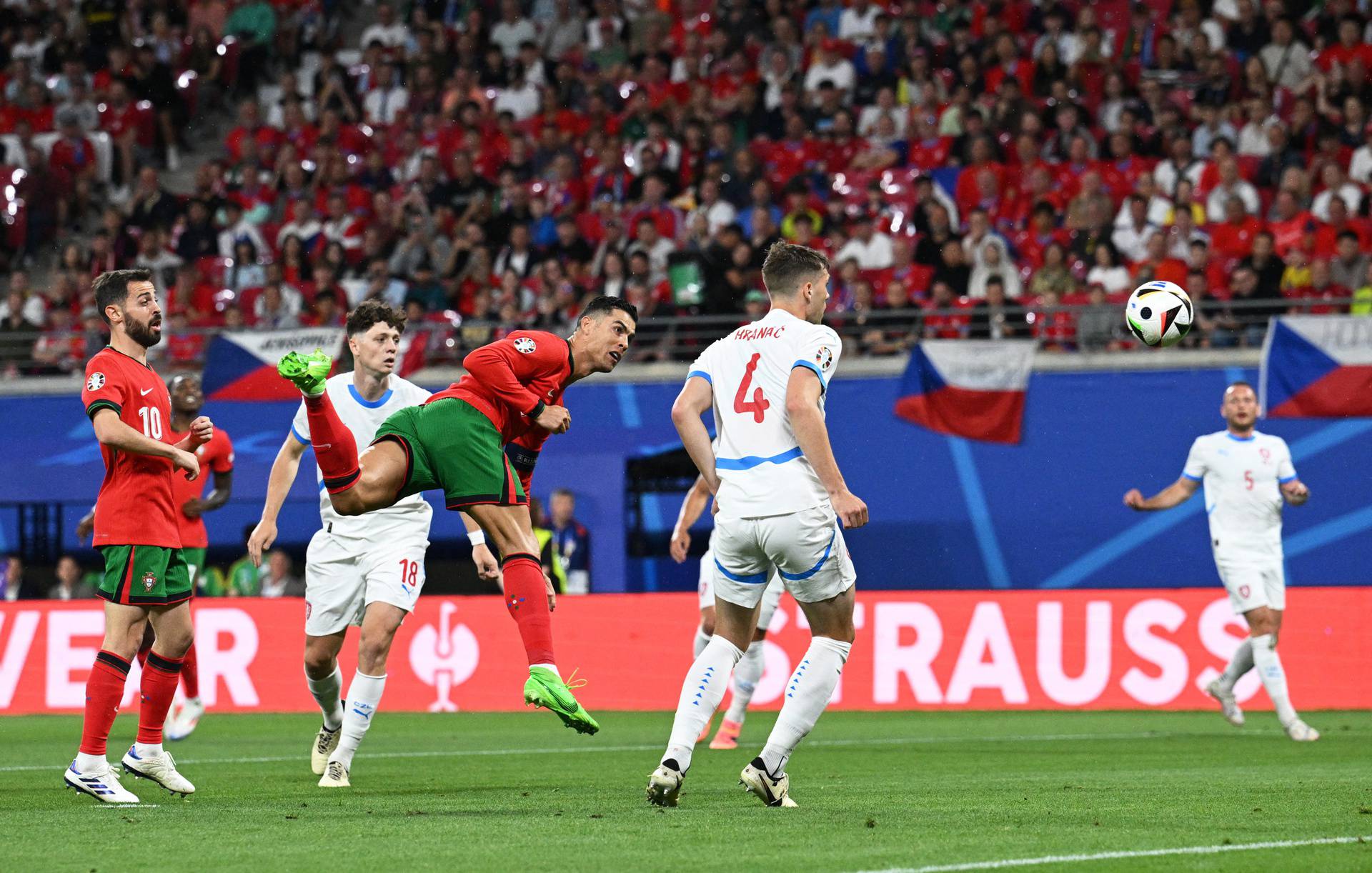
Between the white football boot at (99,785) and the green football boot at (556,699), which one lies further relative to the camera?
the white football boot at (99,785)

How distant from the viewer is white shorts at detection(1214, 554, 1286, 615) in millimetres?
12555

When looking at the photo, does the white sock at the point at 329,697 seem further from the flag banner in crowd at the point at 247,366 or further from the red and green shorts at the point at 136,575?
the flag banner in crowd at the point at 247,366

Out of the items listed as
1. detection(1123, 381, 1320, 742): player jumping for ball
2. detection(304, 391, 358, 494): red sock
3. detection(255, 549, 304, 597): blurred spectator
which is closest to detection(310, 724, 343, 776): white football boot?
detection(304, 391, 358, 494): red sock

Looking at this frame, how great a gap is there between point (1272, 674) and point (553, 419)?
22.5 feet

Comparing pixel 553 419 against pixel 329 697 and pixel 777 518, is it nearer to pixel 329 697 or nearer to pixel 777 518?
pixel 777 518

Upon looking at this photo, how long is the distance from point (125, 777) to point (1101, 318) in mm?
11423

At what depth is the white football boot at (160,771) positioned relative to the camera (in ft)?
25.6

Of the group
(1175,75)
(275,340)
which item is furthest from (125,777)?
(1175,75)

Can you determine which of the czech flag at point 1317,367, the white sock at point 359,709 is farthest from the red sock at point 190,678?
the czech flag at point 1317,367

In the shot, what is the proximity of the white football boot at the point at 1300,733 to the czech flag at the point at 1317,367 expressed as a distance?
18.1ft

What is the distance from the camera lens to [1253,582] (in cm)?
1255

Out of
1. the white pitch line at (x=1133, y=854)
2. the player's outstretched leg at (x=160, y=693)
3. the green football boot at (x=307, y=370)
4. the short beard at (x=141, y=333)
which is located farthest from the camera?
the player's outstretched leg at (x=160, y=693)

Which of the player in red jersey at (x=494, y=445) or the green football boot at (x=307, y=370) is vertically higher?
the green football boot at (x=307, y=370)

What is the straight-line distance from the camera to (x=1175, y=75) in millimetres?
20391
